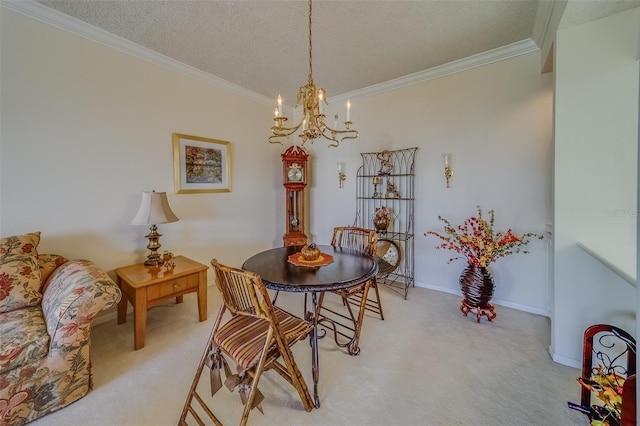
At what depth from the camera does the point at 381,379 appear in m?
1.75

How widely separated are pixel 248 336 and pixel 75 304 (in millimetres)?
1071

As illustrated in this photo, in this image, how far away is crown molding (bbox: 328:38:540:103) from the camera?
2.58m

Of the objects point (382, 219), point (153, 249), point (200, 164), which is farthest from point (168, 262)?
point (382, 219)

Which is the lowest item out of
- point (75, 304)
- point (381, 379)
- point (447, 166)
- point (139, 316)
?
point (381, 379)

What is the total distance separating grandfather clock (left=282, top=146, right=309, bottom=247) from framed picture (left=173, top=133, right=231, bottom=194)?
819 millimetres

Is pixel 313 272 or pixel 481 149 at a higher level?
pixel 481 149

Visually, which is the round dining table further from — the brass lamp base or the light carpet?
the brass lamp base

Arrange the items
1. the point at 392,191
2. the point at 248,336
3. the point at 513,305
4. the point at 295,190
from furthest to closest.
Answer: the point at 295,190 → the point at 392,191 → the point at 513,305 → the point at 248,336

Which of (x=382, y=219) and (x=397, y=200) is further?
(x=397, y=200)

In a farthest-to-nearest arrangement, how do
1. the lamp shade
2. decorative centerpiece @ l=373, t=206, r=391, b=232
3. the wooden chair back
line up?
1. decorative centerpiece @ l=373, t=206, r=391, b=232
2. the lamp shade
3. the wooden chair back

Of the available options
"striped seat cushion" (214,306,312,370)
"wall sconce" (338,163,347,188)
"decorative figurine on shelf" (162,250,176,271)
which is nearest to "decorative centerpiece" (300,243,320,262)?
"striped seat cushion" (214,306,312,370)

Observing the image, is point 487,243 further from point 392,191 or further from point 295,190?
point 295,190

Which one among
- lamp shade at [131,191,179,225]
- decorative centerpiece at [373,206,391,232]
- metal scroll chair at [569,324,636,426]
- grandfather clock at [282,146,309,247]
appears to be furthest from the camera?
grandfather clock at [282,146,309,247]

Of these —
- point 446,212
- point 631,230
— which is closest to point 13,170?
point 446,212
